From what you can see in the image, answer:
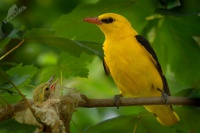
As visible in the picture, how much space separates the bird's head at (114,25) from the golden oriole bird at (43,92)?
101 cm

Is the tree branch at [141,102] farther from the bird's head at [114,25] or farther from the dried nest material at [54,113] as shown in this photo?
the bird's head at [114,25]

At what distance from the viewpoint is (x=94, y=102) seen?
88.0 inches

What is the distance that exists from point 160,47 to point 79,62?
1207 millimetres

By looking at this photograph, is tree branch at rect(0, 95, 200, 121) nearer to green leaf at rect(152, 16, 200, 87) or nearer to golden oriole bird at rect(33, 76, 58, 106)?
golden oriole bird at rect(33, 76, 58, 106)

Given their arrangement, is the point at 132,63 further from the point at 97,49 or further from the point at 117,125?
the point at 97,49

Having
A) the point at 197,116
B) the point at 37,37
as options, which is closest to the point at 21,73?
the point at 37,37

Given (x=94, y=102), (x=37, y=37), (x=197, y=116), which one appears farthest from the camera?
(x=197, y=116)

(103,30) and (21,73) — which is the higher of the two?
(21,73)

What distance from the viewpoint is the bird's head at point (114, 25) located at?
3.39 meters

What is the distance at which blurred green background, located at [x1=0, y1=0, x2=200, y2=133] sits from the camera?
191 centimetres

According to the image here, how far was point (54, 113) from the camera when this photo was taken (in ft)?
6.19

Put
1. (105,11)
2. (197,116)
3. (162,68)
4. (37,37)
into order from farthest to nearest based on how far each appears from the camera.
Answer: (162,68), (105,11), (197,116), (37,37)

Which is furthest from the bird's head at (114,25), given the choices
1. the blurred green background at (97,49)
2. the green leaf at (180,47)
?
the green leaf at (180,47)

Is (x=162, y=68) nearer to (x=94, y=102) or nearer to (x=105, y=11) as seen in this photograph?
(x=105, y=11)
